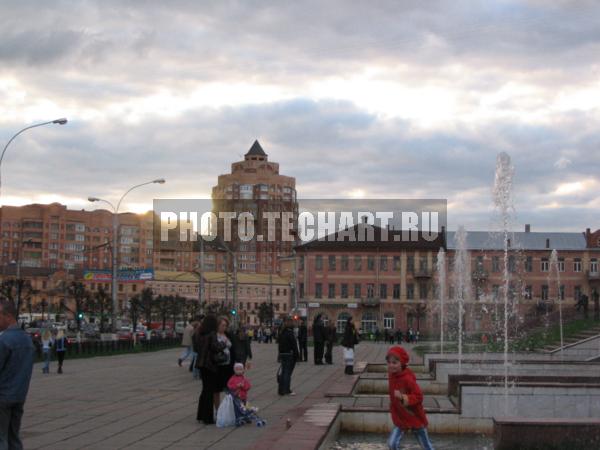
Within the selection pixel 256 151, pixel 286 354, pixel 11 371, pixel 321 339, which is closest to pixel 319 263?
pixel 321 339

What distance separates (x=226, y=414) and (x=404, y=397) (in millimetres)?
4891

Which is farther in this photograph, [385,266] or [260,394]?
[385,266]

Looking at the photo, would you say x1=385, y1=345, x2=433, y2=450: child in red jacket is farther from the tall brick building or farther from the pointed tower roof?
the pointed tower roof

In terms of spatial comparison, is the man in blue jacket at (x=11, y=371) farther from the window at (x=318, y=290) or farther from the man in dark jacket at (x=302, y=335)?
the window at (x=318, y=290)

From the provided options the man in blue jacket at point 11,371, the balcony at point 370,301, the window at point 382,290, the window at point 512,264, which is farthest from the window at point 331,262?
the man in blue jacket at point 11,371

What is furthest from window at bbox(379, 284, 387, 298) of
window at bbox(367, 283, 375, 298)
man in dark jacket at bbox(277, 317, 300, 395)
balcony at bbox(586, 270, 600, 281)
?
man in dark jacket at bbox(277, 317, 300, 395)

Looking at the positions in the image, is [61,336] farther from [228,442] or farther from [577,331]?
[577,331]

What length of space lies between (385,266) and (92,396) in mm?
78876

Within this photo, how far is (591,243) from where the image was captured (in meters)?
97.2

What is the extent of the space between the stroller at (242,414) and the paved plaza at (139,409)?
0.18m

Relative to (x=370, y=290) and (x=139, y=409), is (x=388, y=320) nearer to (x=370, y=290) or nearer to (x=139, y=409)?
(x=370, y=290)

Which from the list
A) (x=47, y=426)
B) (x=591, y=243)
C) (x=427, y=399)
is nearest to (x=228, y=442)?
(x=47, y=426)

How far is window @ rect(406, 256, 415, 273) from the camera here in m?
96.7

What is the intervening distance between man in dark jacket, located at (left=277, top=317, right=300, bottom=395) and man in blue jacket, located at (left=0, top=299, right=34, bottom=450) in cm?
1059
